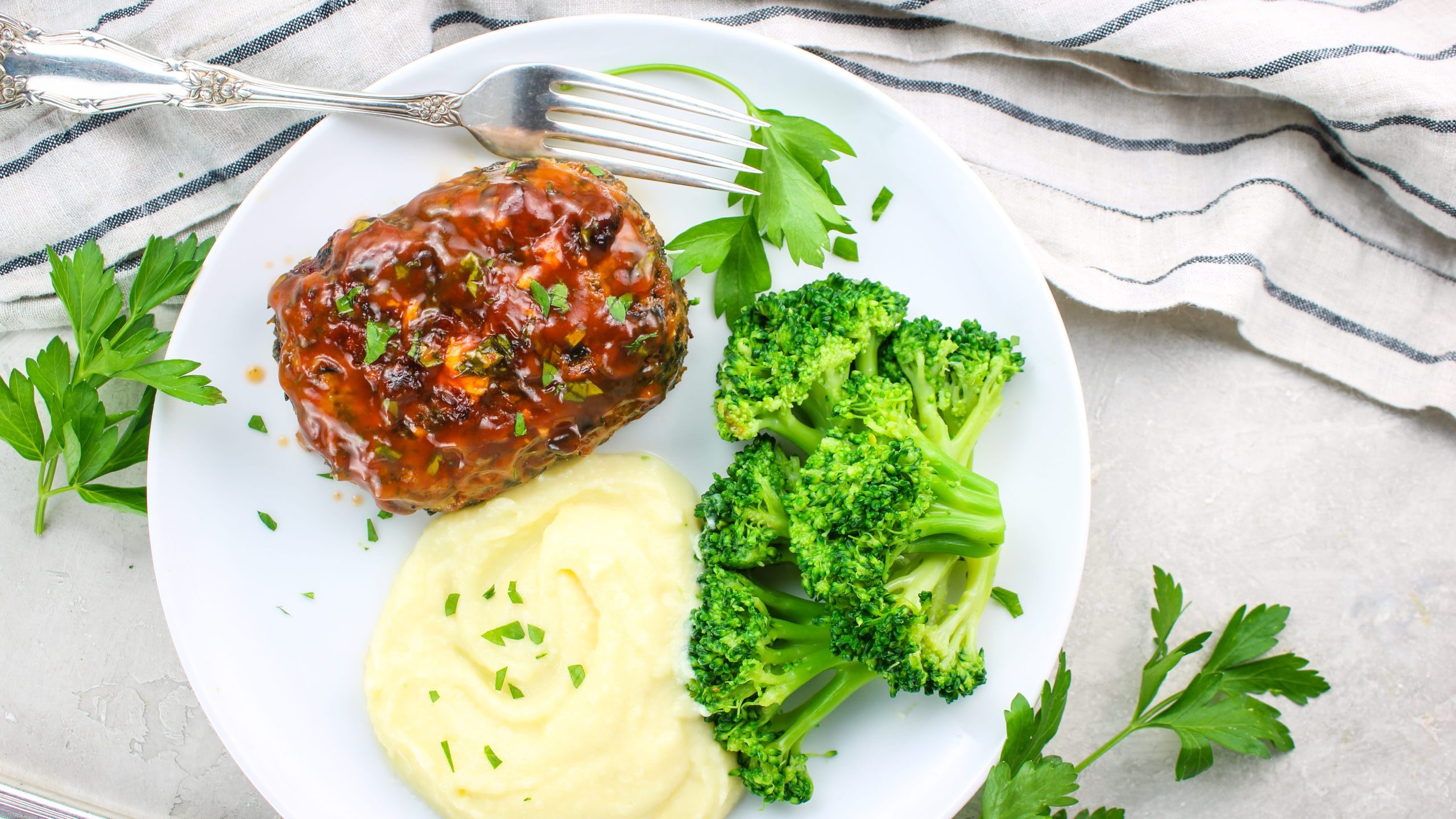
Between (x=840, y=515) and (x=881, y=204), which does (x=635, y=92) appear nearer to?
(x=881, y=204)

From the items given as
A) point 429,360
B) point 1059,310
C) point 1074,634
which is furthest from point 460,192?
point 1074,634

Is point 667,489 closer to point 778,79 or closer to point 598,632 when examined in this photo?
point 598,632

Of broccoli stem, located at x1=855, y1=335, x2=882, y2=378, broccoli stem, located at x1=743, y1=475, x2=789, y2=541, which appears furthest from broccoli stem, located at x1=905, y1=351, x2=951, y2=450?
broccoli stem, located at x1=743, y1=475, x2=789, y2=541

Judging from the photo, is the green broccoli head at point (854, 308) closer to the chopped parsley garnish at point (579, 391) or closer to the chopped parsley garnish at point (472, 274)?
the chopped parsley garnish at point (579, 391)

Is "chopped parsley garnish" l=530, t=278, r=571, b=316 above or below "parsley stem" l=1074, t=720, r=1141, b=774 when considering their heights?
above

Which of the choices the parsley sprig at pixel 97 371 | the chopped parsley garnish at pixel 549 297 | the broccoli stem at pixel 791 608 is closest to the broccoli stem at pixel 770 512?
the broccoli stem at pixel 791 608

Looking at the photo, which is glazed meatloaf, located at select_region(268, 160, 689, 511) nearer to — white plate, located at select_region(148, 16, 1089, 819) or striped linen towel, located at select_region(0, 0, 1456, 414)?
white plate, located at select_region(148, 16, 1089, 819)
